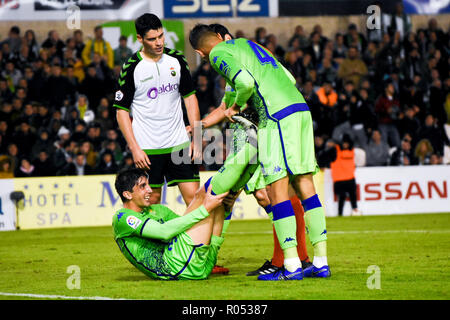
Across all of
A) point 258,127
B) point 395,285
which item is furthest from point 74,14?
point 395,285

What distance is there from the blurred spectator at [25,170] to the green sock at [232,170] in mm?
9817

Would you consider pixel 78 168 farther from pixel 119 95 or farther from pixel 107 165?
pixel 119 95

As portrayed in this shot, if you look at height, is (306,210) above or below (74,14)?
below

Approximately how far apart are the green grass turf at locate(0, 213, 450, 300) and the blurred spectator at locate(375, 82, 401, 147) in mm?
4237

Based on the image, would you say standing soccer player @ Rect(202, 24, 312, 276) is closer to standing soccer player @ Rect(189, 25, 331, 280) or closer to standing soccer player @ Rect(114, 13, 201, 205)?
standing soccer player @ Rect(189, 25, 331, 280)

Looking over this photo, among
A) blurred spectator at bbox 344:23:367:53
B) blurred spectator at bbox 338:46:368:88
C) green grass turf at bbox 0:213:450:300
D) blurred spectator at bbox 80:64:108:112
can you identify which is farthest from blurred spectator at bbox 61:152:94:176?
blurred spectator at bbox 344:23:367:53

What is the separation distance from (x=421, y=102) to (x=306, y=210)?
41.0 feet

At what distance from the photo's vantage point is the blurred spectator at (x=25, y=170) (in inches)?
608

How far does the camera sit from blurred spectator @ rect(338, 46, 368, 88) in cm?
1848

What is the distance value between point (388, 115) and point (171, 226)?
12087 mm

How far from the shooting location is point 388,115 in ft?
57.5

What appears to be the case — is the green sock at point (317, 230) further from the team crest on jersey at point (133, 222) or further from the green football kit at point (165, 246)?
the team crest on jersey at point (133, 222)

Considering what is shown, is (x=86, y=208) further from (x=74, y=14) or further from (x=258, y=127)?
(x=258, y=127)
